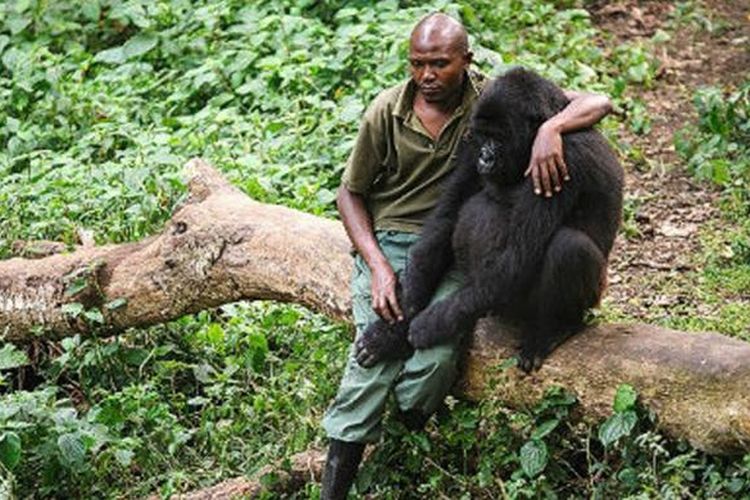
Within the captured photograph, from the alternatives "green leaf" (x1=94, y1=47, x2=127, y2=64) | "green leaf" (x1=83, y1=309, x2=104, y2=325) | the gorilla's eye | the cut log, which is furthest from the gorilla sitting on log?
"green leaf" (x1=94, y1=47, x2=127, y2=64)

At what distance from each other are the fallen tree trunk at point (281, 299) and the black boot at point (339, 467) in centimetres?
51

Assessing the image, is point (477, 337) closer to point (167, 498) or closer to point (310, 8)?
point (167, 498)

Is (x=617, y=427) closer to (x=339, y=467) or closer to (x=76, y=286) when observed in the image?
(x=339, y=467)

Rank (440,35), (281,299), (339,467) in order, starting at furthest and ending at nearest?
(281,299) < (339,467) < (440,35)

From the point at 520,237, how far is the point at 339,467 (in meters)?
1.16

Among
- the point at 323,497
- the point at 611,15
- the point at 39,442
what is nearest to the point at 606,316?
the point at 323,497

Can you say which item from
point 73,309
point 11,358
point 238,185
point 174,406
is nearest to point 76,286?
point 73,309

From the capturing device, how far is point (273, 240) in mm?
6625

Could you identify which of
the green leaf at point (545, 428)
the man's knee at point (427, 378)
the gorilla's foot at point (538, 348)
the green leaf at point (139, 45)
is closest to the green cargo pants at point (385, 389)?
the man's knee at point (427, 378)

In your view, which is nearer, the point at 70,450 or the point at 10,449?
the point at 10,449

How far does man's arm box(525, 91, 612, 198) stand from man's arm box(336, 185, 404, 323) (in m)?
0.73

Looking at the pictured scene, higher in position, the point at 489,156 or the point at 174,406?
the point at 489,156

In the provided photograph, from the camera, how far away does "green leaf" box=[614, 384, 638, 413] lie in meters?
5.25

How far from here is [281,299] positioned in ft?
21.9
